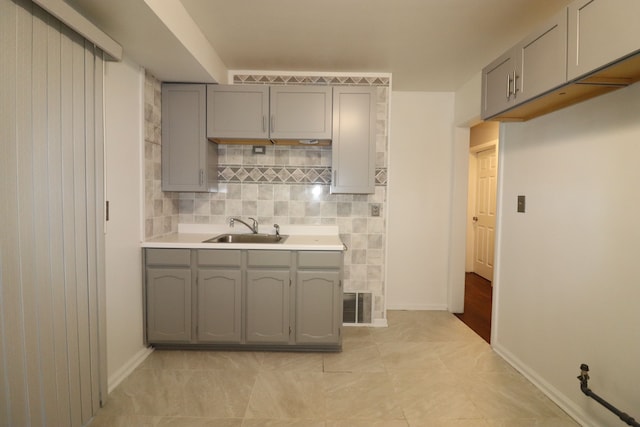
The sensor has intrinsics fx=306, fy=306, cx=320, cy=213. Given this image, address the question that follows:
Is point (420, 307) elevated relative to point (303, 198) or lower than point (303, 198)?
lower

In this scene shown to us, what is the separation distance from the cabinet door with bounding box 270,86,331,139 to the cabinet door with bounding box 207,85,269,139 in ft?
0.27

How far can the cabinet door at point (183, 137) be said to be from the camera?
2.69 meters

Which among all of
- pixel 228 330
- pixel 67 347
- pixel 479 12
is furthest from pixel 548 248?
pixel 67 347

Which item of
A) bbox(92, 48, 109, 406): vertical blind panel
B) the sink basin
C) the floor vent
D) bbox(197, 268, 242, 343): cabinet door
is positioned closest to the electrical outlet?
the floor vent

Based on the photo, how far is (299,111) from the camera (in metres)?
2.71

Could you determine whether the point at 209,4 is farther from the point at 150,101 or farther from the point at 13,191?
the point at 13,191

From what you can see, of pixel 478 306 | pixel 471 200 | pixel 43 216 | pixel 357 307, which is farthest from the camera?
pixel 471 200

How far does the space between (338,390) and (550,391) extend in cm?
138

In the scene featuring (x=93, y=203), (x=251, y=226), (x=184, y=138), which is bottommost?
(x=251, y=226)

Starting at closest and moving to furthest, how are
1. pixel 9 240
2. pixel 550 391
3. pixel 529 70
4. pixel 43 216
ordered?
pixel 9 240, pixel 43 216, pixel 529 70, pixel 550 391

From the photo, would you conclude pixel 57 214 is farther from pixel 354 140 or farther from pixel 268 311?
pixel 354 140

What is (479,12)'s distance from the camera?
2.00 m

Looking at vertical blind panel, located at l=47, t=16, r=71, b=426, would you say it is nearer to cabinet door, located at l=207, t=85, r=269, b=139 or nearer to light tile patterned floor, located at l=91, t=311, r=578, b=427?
light tile patterned floor, located at l=91, t=311, r=578, b=427

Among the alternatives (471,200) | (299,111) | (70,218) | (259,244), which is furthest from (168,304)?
(471,200)
